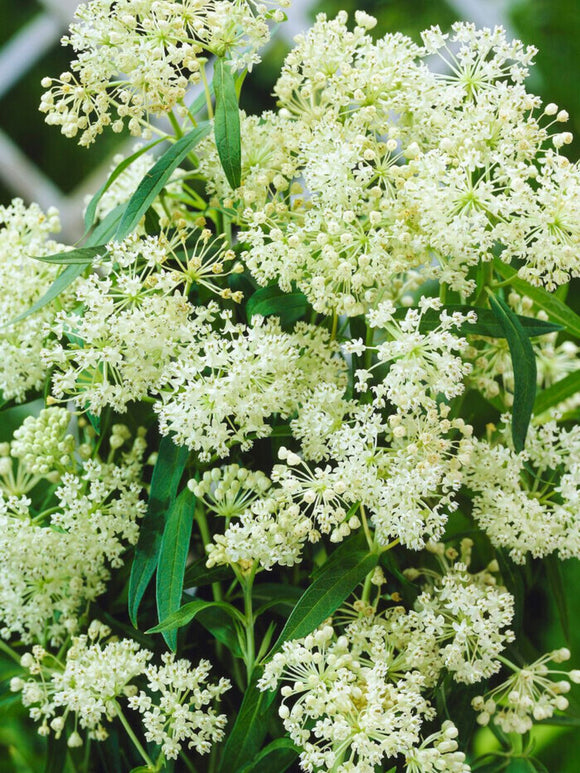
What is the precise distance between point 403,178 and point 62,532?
0.45 m

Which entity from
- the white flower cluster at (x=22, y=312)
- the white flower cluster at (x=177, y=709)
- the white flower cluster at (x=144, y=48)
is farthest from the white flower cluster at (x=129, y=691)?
the white flower cluster at (x=144, y=48)

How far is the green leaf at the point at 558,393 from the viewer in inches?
36.5

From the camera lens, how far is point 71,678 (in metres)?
0.79

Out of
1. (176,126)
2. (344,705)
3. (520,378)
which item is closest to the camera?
(344,705)

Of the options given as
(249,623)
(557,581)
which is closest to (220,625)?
(249,623)

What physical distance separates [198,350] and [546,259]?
30 centimetres

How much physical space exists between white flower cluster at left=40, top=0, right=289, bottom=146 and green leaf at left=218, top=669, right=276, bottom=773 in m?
0.51

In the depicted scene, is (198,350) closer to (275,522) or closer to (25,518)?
(275,522)

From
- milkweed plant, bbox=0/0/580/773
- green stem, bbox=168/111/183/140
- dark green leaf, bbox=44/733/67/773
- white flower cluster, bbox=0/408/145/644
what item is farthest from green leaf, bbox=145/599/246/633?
green stem, bbox=168/111/183/140

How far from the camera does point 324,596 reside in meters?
0.73

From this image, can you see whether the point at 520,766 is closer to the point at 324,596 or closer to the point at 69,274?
the point at 324,596

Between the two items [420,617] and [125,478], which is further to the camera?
[125,478]

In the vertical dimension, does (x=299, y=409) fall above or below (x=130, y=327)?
below

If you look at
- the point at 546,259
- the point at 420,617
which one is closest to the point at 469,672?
the point at 420,617
